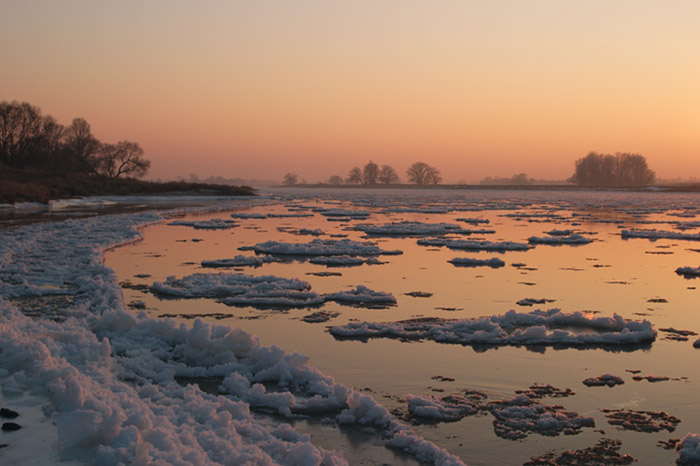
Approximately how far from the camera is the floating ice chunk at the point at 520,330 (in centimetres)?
823

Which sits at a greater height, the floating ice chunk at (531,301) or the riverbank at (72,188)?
the riverbank at (72,188)

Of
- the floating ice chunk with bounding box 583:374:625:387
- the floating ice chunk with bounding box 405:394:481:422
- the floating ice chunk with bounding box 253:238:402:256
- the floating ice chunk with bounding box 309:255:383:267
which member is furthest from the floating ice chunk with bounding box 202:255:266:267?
the floating ice chunk with bounding box 583:374:625:387

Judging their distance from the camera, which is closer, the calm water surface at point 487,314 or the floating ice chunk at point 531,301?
the calm water surface at point 487,314

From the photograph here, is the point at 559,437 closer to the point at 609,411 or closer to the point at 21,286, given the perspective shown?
the point at 609,411

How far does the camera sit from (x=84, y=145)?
85.8m

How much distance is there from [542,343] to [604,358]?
2.65ft

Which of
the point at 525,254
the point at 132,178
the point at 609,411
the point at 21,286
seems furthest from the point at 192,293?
the point at 132,178

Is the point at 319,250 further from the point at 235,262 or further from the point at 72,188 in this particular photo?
the point at 72,188

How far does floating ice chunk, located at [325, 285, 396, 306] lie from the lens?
10.6m

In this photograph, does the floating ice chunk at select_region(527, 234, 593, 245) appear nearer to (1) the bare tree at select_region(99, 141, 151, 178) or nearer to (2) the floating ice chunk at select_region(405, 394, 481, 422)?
(2) the floating ice chunk at select_region(405, 394, 481, 422)

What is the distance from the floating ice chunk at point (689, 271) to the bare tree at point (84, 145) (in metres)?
79.8

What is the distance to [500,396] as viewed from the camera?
6.15 m

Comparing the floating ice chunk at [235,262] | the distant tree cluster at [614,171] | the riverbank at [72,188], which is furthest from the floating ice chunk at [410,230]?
the distant tree cluster at [614,171]

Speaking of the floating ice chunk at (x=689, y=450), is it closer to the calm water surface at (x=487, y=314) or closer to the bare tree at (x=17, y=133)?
the calm water surface at (x=487, y=314)
